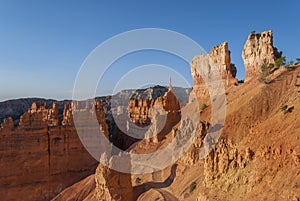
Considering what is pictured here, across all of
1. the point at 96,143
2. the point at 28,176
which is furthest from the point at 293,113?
the point at 28,176

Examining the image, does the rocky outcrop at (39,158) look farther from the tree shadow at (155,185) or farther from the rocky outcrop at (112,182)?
the rocky outcrop at (112,182)

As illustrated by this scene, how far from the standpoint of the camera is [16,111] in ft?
384

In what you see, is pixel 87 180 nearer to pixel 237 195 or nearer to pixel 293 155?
pixel 237 195

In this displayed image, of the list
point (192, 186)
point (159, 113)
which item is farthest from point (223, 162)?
point (159, 113)

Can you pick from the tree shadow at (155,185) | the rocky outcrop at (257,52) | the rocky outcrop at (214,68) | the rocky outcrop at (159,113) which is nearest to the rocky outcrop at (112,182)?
the tree shadow at (155,185)

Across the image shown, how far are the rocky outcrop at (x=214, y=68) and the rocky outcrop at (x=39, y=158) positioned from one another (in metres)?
35.9

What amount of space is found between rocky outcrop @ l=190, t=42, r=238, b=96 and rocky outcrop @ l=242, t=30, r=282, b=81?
193 inches

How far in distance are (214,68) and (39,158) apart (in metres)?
47.9

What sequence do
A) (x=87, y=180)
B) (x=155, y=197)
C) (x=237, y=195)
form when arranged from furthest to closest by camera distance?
(x=87, y=180) → (x=155, y=197) → (x=237, y=195)

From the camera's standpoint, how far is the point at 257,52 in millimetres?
64125

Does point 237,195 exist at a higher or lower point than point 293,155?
lower

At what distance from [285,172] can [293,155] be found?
5.06 ft

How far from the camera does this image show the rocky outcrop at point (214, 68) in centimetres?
7219

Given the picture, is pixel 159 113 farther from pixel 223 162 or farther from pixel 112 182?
pixel 223 162
